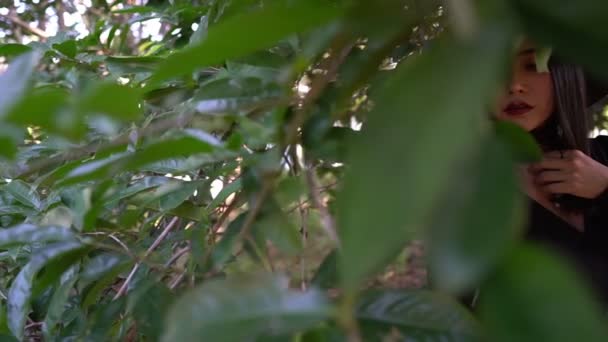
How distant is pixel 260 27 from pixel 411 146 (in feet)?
0.30

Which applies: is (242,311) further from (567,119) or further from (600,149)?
(600,149)

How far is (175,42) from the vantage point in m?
1.16

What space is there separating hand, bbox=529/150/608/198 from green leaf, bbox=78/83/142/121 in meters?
0.74

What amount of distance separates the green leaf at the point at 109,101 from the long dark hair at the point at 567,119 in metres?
0.73

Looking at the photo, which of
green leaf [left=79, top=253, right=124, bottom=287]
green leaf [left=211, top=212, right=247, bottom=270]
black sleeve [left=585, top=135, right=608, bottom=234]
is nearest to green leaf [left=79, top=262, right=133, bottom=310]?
green leaf [left=79, top=253, right=124, bottom=287]

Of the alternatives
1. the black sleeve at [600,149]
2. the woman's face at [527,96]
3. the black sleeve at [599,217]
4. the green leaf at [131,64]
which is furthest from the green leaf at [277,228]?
the black sleeve at [600,149]

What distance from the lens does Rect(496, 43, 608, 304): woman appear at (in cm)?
90

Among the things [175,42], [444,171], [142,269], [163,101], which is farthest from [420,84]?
[175,42]

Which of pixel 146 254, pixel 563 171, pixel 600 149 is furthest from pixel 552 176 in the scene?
pixel 146 254

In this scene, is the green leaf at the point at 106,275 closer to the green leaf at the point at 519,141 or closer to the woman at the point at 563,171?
the green leaf at the point at 519,141

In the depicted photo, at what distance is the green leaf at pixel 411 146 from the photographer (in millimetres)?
195

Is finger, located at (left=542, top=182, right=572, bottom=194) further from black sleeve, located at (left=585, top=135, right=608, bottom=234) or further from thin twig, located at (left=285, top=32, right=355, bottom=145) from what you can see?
thin twig, located at (left=285, top=32, right=355, bottom=145)

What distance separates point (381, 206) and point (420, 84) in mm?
50

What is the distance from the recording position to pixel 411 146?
0.21m
